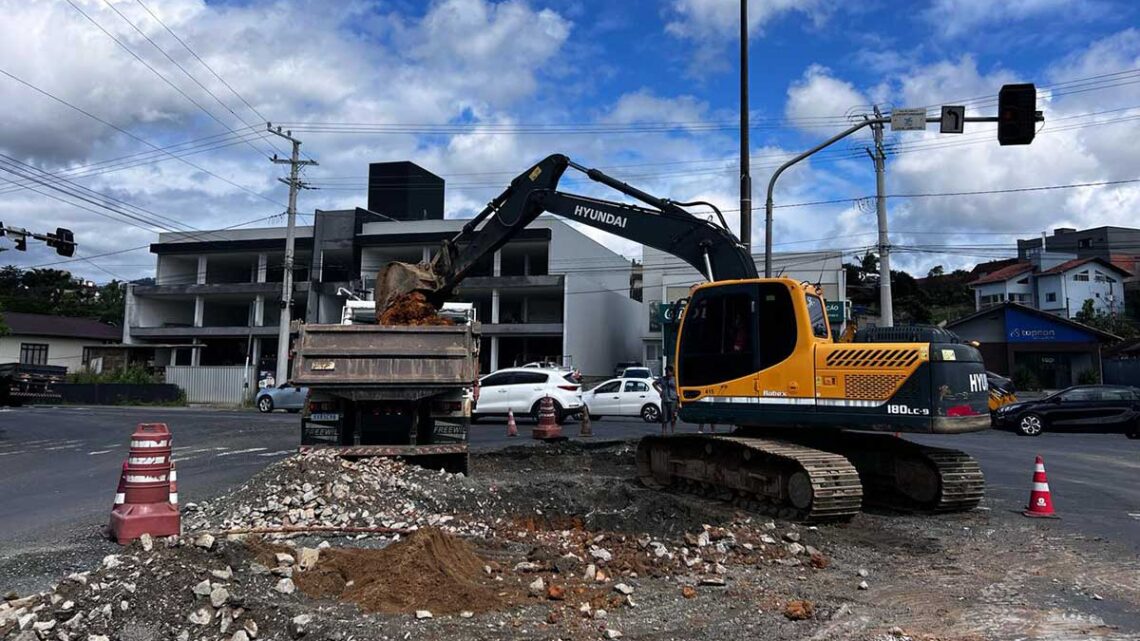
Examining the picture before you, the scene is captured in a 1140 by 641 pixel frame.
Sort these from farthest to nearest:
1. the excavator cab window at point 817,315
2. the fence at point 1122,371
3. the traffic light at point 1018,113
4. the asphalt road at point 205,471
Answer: the fence at point 1122,371
the traffic light at point 1018,113
the excavator cab window at point 817,315
the asphalt road at point 205,471

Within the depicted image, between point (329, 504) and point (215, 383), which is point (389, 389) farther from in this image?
point (215, 383)

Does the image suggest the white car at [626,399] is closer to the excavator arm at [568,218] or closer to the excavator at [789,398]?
the excavator arm at [568,218]

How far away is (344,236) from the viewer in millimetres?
44375

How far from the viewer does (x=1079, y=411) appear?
68.7 feet

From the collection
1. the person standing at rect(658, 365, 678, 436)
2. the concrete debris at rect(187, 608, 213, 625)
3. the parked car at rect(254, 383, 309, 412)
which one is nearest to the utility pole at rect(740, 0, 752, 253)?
the person standing at rect(658, 365, 678, 436)

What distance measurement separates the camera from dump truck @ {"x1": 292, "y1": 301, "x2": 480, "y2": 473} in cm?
988

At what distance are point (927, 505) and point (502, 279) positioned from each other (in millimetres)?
33459

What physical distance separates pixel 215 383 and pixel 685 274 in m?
26.5

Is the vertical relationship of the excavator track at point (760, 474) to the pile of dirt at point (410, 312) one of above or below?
below

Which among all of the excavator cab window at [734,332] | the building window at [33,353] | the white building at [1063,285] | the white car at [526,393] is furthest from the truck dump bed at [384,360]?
the building window at [33,353]

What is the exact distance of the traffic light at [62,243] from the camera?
1000 inches

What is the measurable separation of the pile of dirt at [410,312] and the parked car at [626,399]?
465 inches

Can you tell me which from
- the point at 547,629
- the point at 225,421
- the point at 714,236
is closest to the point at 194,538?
the point at 547,629

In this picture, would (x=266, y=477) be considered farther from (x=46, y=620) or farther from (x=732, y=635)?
(x=732, y=635)
